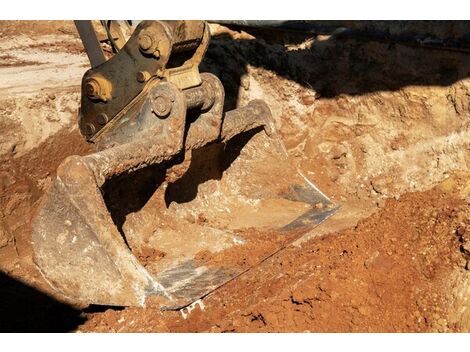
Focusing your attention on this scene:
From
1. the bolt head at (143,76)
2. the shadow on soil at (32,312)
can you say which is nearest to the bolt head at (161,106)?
the bolt head at (143,76)

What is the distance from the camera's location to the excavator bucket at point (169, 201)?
342 cm

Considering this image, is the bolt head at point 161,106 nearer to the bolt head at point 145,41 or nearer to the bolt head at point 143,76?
the bolt head at point 143,76

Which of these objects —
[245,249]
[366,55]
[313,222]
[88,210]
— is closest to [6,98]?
[88,210]

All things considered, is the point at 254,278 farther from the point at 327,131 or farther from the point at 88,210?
the point at 327,131

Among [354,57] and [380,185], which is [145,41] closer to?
[354,57]

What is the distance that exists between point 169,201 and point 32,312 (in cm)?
120

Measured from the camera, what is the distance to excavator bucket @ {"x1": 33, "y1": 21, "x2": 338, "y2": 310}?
342cm

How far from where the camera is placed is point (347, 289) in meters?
3.69

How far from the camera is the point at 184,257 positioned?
4.16m

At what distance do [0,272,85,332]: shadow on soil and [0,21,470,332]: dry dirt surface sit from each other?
0.04 feet

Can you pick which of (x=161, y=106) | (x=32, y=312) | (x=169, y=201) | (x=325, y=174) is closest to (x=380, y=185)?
(x=325, y=174)

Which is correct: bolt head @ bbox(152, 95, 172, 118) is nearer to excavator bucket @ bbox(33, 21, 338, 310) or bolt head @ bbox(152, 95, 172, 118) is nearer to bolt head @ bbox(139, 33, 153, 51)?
excavator bucket @ bbox(33, 21, 338, 310)

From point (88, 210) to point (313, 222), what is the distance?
165 cm
